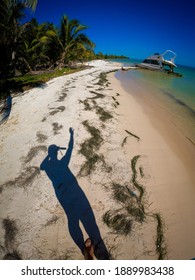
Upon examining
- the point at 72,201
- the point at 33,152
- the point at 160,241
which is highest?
the point at 33,152

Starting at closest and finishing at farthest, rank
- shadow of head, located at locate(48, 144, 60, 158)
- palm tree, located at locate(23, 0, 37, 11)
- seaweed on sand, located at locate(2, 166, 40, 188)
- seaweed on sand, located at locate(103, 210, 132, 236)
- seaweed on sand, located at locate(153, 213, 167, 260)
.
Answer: seaweed on sand, located at locate(153, 213, 167, 260) < seaweed on sand, located at locate(103, 210, 132, 236) < seaweed on sand, located at locate(2, 166, 40, 188) < shadow of head, located at locate(48, 144, 60, 158) < palm tree, located at locate(23, 0, 37, 11)

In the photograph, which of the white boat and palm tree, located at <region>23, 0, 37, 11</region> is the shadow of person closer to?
palm tree, located at <region>23, 0, 37, 11</region>

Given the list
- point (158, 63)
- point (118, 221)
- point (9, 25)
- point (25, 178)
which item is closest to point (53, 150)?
point (25, 178)

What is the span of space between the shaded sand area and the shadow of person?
54 millimetres

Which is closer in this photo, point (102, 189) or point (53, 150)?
point (102, 189)

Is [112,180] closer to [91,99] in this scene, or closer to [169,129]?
[169,129]

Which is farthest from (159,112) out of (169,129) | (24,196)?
(24,196)

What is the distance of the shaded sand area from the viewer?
260 centimetres

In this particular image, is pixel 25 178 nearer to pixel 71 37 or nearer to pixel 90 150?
pixel 90 150

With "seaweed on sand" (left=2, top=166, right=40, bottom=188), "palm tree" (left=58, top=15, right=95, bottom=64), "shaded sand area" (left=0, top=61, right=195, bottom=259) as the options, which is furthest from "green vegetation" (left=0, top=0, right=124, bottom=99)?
"seaweed on sand" (left=2, top=166, right=40, bottom=188)

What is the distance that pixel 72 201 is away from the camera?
3.19 m

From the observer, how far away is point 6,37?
381 inches

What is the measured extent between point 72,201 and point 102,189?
2.30ft
